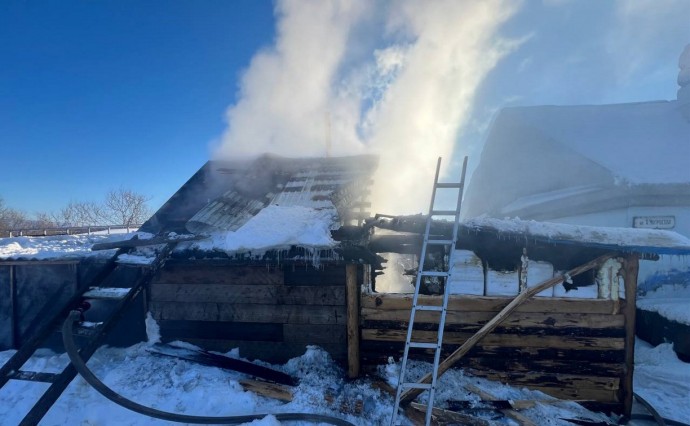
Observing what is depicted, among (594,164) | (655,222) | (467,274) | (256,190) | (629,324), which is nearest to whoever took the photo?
(629,324)

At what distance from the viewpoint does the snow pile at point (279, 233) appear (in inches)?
209

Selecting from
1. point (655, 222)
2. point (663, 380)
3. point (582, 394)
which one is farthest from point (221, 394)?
point (655, 222)

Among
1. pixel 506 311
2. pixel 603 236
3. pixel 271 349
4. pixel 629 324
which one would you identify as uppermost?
pixel 603 236

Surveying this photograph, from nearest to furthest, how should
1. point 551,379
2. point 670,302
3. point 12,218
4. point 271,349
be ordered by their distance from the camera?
point 551,379, point 271,349, point 670,302, point 12,218

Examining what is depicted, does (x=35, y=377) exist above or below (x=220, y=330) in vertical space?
below

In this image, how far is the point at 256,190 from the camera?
784 centimetres

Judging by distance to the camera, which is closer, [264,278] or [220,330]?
[264,278]

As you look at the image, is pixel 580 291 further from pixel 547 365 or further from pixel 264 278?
pixel 264 278

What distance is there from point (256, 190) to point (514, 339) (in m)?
6.29

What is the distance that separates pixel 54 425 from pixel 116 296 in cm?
192

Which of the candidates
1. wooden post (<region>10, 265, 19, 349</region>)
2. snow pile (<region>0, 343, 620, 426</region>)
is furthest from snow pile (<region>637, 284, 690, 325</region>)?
wooden post (<region>10, 265, 19, 349</region>)

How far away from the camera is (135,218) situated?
36.4m

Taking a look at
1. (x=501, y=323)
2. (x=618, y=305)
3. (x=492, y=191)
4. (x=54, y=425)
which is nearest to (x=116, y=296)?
(x=54, y=425)

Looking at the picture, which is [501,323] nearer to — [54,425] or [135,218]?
[54,425]
